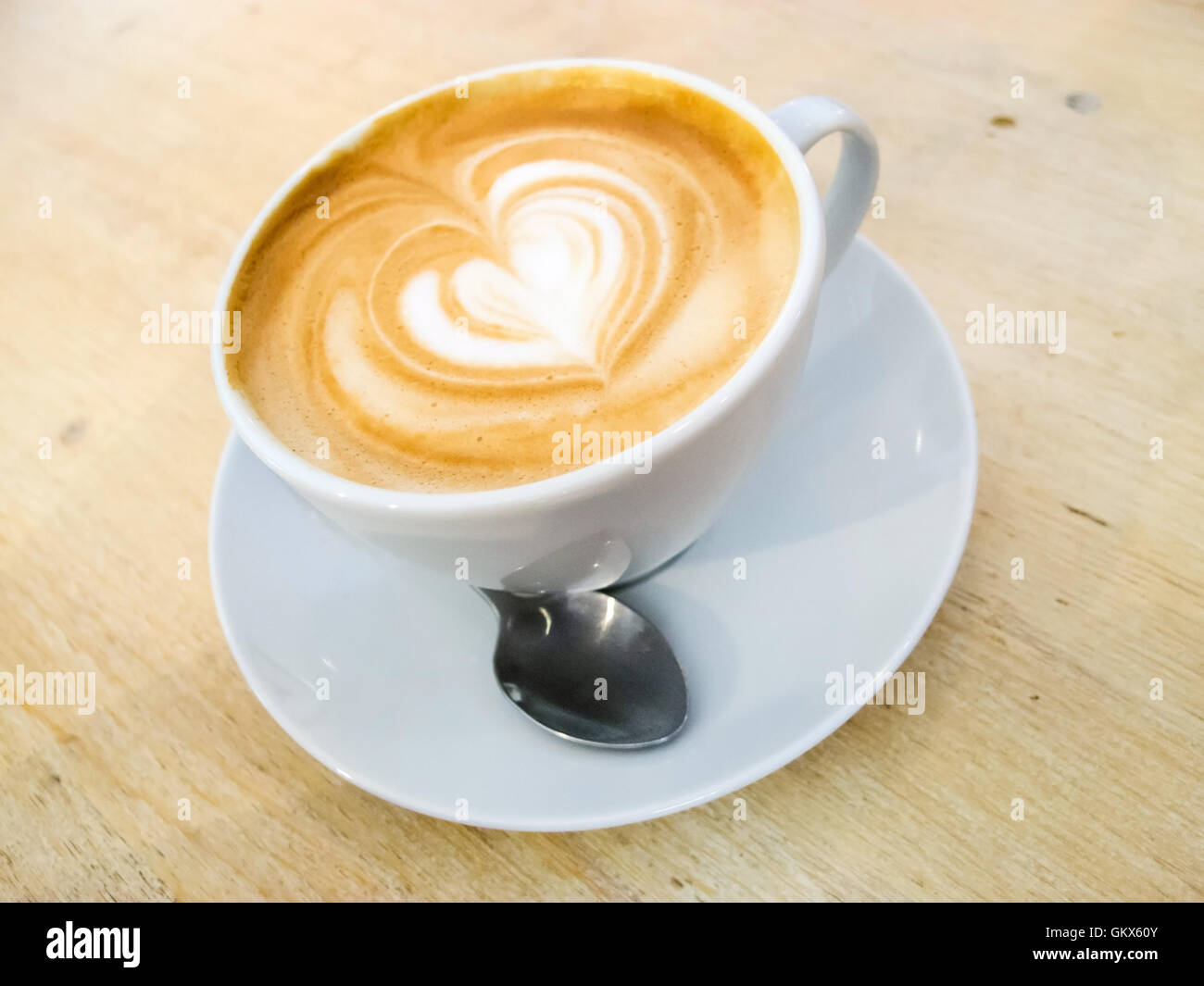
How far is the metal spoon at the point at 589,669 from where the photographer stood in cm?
74

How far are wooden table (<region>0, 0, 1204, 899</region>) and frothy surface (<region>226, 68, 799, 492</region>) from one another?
1.08ft

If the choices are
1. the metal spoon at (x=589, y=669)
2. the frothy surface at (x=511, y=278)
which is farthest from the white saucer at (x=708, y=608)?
the frothy surface at (x=511, y=278)

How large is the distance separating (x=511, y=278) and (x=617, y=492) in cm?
30

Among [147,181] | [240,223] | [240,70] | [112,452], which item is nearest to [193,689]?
[112,452]

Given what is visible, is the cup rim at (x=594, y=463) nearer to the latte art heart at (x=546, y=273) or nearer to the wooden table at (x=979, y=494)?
the latte art heart at (x=546, y=273)

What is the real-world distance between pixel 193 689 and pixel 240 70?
1133 millimetres

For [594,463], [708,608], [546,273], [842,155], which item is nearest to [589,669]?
[708,608]

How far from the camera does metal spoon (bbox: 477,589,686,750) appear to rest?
74cm

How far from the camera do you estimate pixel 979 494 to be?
2.91ft

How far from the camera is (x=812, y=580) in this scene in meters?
0.79

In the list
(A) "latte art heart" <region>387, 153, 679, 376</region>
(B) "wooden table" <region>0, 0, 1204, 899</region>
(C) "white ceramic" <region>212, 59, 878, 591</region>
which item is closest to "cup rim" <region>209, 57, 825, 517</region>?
(C) "white ceramic" <region>212, 59, 878, 591</region>

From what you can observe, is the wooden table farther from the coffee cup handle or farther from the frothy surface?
the frothy surface

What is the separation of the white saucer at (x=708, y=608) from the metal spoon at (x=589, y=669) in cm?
2
